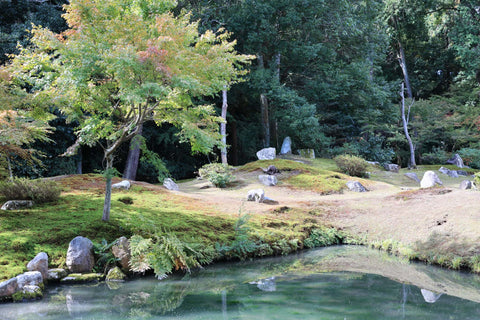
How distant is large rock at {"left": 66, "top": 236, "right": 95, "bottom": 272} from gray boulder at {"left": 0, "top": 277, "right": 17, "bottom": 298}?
3.16ft

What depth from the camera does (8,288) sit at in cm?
525

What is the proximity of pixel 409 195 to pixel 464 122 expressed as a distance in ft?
41.6

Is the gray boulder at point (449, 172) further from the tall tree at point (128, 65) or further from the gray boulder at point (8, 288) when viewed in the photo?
the gray boulder at point (8, 288)

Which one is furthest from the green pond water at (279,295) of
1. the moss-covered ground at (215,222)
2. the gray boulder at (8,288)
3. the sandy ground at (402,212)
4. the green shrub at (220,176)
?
the green shrub at (220,176)

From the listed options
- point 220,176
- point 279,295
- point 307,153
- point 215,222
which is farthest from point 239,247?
point 307,153

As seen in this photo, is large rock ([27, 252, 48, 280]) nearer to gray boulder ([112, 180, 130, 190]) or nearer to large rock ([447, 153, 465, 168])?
gray boulder ([112, 180, 130, 190])

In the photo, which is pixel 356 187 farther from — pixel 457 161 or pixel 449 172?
pixel 457 161

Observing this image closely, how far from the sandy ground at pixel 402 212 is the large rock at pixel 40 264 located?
455 centimetres

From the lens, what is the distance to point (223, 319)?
177 inches

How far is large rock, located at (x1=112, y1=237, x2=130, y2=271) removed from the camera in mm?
6473

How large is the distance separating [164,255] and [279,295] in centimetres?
216

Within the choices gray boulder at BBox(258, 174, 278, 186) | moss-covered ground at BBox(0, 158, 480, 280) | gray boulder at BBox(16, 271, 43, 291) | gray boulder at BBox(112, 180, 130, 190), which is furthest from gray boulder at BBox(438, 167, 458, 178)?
gray boulder at BBox(16, 271, 43, 291)

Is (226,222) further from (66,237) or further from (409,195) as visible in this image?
(409,195)

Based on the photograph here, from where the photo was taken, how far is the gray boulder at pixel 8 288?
520 centimetres
